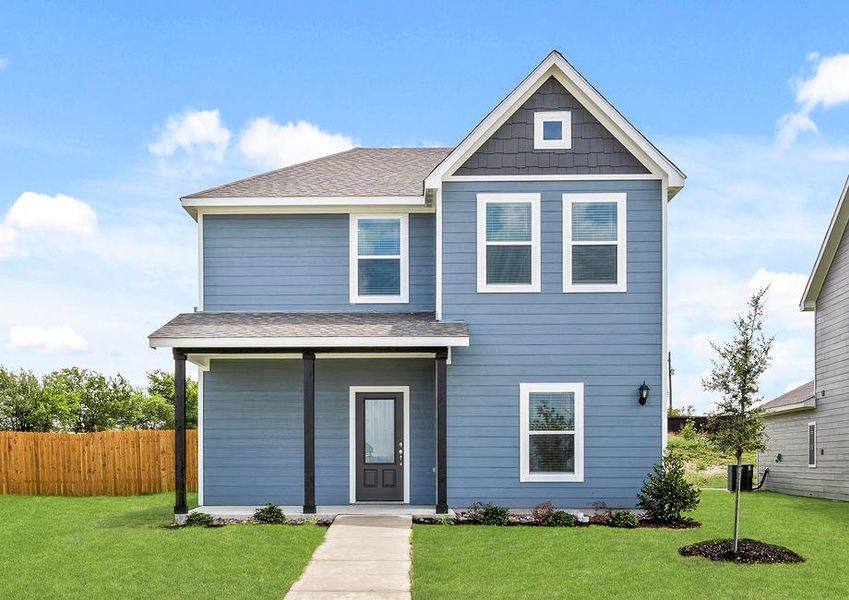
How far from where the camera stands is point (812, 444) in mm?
23375

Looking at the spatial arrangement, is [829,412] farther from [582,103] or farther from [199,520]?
[199,520]

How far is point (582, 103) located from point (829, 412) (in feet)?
35.6

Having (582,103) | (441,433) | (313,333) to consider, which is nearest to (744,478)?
(441,433)

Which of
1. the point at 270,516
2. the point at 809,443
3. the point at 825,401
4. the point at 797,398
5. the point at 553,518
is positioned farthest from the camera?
the point at 797,398

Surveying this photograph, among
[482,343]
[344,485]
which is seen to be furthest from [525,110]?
[344,485]

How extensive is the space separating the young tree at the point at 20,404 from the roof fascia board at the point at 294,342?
19.0 meters

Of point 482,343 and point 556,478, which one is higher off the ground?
point 482,343

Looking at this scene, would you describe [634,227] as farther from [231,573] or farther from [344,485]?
[231,573]

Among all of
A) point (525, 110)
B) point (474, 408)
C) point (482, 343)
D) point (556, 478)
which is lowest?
point (556, 478)

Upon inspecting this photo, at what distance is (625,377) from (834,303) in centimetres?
867

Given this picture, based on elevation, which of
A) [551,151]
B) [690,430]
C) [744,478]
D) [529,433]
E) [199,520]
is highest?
[551,151]

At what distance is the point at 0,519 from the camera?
59.9 ft

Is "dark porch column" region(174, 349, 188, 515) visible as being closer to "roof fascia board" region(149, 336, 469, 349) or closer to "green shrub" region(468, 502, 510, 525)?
"roof fascia board" region(149, 336, 469, 349)

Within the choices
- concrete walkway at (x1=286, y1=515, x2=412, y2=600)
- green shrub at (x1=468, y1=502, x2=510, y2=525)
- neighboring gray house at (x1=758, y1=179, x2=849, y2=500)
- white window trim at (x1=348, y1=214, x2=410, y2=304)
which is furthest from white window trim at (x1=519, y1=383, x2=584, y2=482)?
neighboring gray house at (x1=758, y1=179, x2=849, y2=500)
